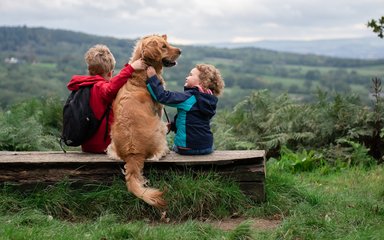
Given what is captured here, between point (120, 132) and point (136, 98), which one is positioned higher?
point (136, 98)

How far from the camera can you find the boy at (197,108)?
21.0 feet

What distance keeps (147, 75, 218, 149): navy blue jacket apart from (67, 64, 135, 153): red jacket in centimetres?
64

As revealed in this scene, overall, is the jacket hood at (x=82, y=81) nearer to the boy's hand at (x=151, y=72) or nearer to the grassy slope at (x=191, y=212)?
the boy's hand at (x=151, y=72)

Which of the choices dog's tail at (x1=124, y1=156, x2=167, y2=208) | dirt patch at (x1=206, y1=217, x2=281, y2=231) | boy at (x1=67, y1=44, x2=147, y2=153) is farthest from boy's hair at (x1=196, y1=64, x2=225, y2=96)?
dirt patch at (x1=206, y1=217, x2=281, y2=231)

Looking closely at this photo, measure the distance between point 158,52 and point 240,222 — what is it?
7.23ft

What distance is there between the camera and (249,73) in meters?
91.2

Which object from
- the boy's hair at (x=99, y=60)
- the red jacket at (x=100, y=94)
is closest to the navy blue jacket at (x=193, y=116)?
the red jacket at (x=100, y=94)

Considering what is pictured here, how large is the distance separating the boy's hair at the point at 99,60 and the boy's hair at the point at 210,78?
4.10ft

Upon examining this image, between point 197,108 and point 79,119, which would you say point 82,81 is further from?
point 197,108

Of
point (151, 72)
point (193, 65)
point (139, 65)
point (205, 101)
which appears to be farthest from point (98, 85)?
point (193, 65)

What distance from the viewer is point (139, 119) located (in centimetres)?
603

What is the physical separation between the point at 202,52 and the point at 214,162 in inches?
4106

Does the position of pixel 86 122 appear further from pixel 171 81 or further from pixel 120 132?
pixel 171 81

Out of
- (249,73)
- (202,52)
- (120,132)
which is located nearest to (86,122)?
(120,132)
